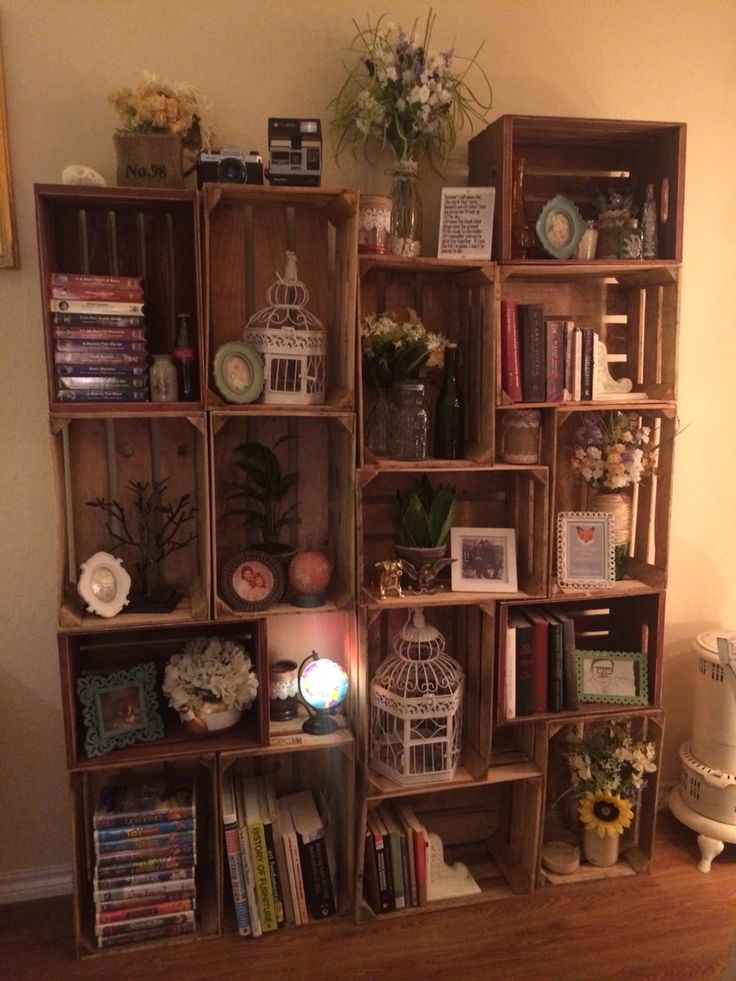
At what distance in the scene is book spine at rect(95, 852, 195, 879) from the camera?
2066mm

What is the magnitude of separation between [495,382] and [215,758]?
4.19ft

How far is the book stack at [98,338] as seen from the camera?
1.88 meters

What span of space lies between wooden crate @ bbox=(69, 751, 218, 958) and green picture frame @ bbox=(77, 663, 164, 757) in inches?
2.9

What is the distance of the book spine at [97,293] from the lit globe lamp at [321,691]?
3.66 feet

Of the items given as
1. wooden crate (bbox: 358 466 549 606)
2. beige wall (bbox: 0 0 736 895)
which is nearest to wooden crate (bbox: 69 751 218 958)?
beige wall (bbox: 0 0 736 895)

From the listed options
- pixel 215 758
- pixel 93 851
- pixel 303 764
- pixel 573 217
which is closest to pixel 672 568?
pixel 573 217

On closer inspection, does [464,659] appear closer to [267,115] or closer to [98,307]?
[98,307]

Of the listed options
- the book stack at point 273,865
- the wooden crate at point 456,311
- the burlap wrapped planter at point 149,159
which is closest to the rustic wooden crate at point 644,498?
the wooden crate at point 456,311

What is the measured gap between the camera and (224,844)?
2.13 m

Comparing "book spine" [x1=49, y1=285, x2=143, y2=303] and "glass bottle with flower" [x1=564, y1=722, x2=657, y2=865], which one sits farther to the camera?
"glass bottle with flower" [x1=564, y1=722, x2=657, y2=865]

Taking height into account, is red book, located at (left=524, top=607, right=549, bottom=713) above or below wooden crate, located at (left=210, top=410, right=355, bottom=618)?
below

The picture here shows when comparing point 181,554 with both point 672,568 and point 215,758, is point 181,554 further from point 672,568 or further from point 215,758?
A: point 672,568

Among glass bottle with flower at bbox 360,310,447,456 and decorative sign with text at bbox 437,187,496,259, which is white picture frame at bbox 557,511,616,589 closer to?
glass bottle with flower at bbox 360,310,447,456

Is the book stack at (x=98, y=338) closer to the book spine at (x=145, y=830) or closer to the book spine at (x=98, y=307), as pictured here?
the book spine at (x=98, y=307)
